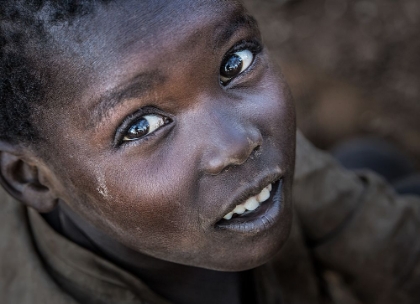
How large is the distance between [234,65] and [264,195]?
0.27m

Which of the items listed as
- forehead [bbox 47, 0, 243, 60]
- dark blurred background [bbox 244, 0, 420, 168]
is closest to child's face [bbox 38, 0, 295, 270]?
forehead [bbox 47, 0, 243, 60]

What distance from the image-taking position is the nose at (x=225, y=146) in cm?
114

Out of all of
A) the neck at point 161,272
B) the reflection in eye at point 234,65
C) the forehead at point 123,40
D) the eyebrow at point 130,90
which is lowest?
the neck at point 161,272

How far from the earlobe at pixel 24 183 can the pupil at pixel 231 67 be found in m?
0.46

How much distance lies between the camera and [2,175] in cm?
139

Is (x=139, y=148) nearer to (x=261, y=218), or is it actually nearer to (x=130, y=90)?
(x=130, y=90)

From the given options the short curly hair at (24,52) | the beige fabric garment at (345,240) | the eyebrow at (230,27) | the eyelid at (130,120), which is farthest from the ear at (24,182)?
the beige fabric garment at (345,240)

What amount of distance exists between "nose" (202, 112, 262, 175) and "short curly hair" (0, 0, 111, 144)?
11.7 inches

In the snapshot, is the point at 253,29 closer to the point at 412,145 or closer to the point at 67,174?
the point at 67,174

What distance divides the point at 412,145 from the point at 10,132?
2.04 m

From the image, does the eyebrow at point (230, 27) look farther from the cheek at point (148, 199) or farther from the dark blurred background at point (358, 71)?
the dark blurred background at point (358, 71)

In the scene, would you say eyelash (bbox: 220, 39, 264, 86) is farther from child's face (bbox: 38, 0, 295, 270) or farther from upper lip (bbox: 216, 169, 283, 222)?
upper lip (bbox: 216, 169, 283, 222)

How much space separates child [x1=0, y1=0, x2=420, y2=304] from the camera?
112 cm

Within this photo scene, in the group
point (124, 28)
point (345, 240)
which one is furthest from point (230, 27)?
point (345, 240)
